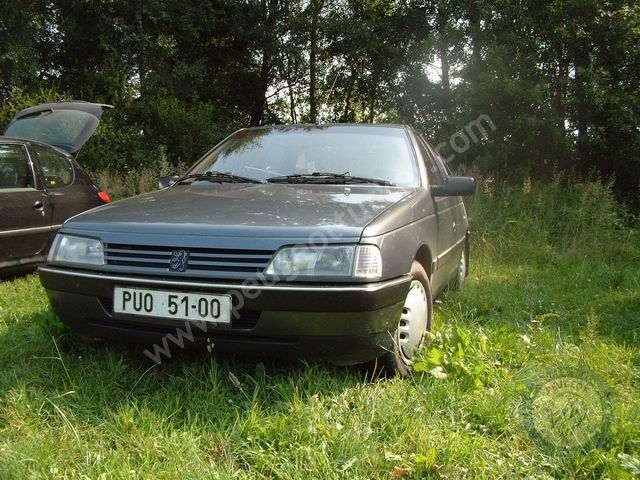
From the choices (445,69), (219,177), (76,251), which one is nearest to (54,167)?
(219,177)

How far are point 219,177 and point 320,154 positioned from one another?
24.3 inches

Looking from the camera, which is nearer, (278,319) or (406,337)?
(278,319)

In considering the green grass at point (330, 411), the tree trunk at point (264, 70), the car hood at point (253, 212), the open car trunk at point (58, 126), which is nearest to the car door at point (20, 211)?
the open car trunk at point (58, 126)

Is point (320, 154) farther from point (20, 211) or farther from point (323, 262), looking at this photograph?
point (20, 211)

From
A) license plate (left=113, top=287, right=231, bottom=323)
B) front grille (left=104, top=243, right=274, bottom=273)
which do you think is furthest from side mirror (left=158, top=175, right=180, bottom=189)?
license plate (left=113, top=287, right=231, bottom=323)

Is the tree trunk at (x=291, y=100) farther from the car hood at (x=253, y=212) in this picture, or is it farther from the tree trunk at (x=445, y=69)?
the car hood at (x=253, y=212)

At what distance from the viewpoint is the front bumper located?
2049 millimetres

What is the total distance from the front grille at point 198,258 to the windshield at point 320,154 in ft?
3.34

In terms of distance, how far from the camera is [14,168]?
452cm

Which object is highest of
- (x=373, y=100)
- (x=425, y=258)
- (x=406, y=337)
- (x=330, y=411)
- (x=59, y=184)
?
(x=373, y=100)

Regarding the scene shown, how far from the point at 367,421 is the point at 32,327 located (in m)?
2.01

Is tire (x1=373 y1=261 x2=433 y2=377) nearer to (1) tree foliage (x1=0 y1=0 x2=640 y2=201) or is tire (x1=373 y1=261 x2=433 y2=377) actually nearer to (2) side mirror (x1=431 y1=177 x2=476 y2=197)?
(2) side mirror (x1=431 y1=177 x2=476 y2=197)

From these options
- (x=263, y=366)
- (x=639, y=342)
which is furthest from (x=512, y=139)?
(x=263, y=366)

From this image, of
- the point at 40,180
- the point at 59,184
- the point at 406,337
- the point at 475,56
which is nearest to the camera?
the point at 406,337
